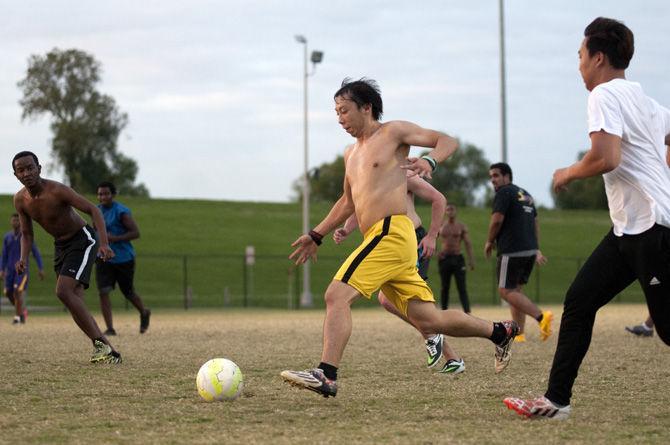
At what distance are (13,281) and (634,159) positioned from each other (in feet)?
53.4

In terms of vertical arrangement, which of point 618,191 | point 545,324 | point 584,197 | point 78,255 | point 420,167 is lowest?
point 584,197

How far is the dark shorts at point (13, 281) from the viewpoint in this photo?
19.9 meters

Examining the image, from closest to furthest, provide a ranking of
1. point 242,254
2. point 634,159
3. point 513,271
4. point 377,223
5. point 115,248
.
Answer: point 634,159 < point 377,223 < point 513,271 < point 115,248 < point 242,254

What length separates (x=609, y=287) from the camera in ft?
20.5

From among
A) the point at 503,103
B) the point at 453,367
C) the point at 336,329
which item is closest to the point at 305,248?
the point at 336,329

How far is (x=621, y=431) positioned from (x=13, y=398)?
4.20 metres

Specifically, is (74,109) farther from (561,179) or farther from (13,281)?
(561,179)

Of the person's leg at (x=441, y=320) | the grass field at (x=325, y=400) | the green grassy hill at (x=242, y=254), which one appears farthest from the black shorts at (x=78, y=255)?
the green grassy hill at (x=242, y=254)

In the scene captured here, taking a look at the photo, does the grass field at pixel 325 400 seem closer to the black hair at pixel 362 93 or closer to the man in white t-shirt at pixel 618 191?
the man in white t-shirt at pixel 618 191

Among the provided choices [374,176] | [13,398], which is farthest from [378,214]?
[13,398]

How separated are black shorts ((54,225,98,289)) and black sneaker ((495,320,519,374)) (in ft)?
15.1

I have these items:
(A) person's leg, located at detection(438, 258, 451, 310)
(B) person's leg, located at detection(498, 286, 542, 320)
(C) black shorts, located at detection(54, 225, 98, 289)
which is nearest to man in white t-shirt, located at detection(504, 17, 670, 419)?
(C) black shorts, located at detection(54, 225, 98, 289)

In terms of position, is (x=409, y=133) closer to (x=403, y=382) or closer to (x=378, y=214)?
(x=378, y=214)

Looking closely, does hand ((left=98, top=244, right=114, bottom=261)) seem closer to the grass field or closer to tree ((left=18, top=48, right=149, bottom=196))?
the grass field
